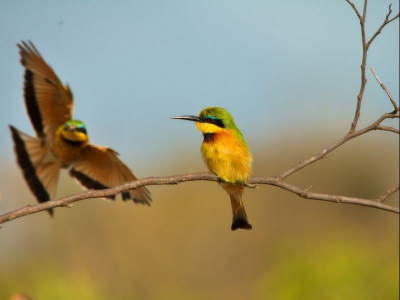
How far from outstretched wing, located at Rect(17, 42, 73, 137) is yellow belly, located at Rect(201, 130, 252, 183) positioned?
50.6 inches

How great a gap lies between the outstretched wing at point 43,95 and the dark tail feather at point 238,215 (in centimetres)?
135

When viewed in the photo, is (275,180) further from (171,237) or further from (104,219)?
(171,237)

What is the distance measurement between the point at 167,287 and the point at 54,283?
2686mm

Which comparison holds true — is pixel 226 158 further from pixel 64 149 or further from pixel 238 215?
pixel 64 149

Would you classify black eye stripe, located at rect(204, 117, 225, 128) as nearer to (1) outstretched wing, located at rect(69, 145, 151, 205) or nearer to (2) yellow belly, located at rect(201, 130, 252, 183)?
(2) yellow belly, located at rect(201, 130, 252, 183)

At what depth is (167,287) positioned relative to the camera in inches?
249

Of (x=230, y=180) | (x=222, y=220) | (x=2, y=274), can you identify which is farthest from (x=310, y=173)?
(x=230, y=180)

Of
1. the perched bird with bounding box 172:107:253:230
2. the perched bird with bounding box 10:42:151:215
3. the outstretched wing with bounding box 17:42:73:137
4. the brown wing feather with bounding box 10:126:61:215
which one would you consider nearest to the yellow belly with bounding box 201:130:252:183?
the perched bird with bounding box 172:107:253:230

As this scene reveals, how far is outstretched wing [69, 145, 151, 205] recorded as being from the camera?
11.1 feet

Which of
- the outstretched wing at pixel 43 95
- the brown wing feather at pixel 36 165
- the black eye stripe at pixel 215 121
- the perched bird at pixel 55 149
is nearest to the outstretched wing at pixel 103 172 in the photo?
the perched bird at pixel 55 149

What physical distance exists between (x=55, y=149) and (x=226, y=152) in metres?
1.56

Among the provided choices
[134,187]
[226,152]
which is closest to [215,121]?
[226,152]

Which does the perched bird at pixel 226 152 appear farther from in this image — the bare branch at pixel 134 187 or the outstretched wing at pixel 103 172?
the outstretched wing at pixel 103 172

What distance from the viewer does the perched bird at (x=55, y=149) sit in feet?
11.0
